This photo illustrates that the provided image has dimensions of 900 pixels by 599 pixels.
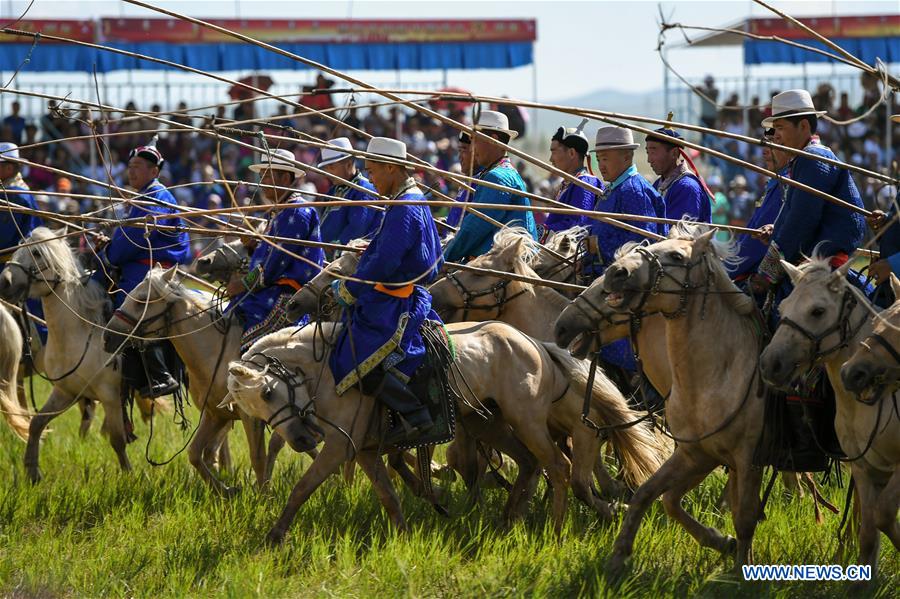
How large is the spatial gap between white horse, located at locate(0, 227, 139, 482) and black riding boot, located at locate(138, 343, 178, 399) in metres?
0.24

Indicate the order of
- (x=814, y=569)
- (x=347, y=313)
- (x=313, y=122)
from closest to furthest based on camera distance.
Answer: (x=814, y=569), (x=347, y=313), (x=313, y=122)

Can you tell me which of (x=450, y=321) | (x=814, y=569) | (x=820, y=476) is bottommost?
(x=820, y=476)

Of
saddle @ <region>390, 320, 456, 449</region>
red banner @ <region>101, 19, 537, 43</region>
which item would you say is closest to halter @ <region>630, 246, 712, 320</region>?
saddle @ <region>390, 320, 456, 449</region>

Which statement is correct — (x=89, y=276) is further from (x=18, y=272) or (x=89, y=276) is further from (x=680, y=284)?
(x=680, y=284)

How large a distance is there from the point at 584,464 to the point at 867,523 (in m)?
2.13

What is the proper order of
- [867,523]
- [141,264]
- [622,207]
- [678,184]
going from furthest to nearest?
[141,264]
[678,184]
[622,207]
[867,523]

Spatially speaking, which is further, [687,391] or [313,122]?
[313,122]

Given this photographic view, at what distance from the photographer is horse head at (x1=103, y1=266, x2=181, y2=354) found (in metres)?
8.85

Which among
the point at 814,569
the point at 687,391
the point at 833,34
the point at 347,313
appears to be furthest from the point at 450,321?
the point at 833,34

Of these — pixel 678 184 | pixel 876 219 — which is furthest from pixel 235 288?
pixel 876 219

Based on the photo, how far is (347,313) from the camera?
7148mm

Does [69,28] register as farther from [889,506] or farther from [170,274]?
[889,506]

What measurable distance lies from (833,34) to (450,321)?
20305 mm

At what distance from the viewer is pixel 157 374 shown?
973 cm
